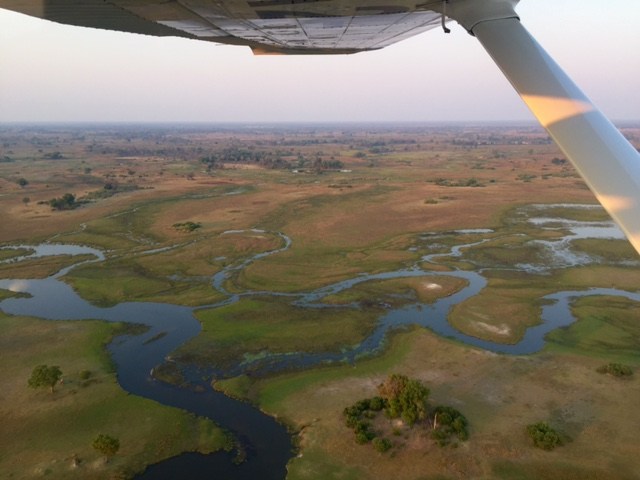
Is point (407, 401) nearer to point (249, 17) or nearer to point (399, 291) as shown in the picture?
point (399, 291)

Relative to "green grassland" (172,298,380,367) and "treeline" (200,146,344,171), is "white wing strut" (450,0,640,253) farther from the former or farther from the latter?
"treeline" (200,146,344,171)

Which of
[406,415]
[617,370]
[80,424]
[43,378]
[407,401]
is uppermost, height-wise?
[407,401]

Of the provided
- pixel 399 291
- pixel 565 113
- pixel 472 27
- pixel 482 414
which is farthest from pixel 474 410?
pixel 472 27

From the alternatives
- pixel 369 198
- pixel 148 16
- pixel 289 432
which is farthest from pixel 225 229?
pixel 148 16

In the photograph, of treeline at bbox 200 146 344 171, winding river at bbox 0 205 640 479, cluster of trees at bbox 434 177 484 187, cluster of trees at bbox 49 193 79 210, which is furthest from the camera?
treeline at bbox 200 146 344 171

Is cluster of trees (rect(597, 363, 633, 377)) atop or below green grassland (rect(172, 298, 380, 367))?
atop

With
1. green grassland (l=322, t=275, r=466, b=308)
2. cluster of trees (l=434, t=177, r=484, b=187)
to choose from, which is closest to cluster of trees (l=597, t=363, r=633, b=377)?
green grassland (l=322, t=275, r=466, b=308)

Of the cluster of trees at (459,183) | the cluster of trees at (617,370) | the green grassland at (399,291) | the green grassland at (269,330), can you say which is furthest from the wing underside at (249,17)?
the cluster of trees at (459,183)
